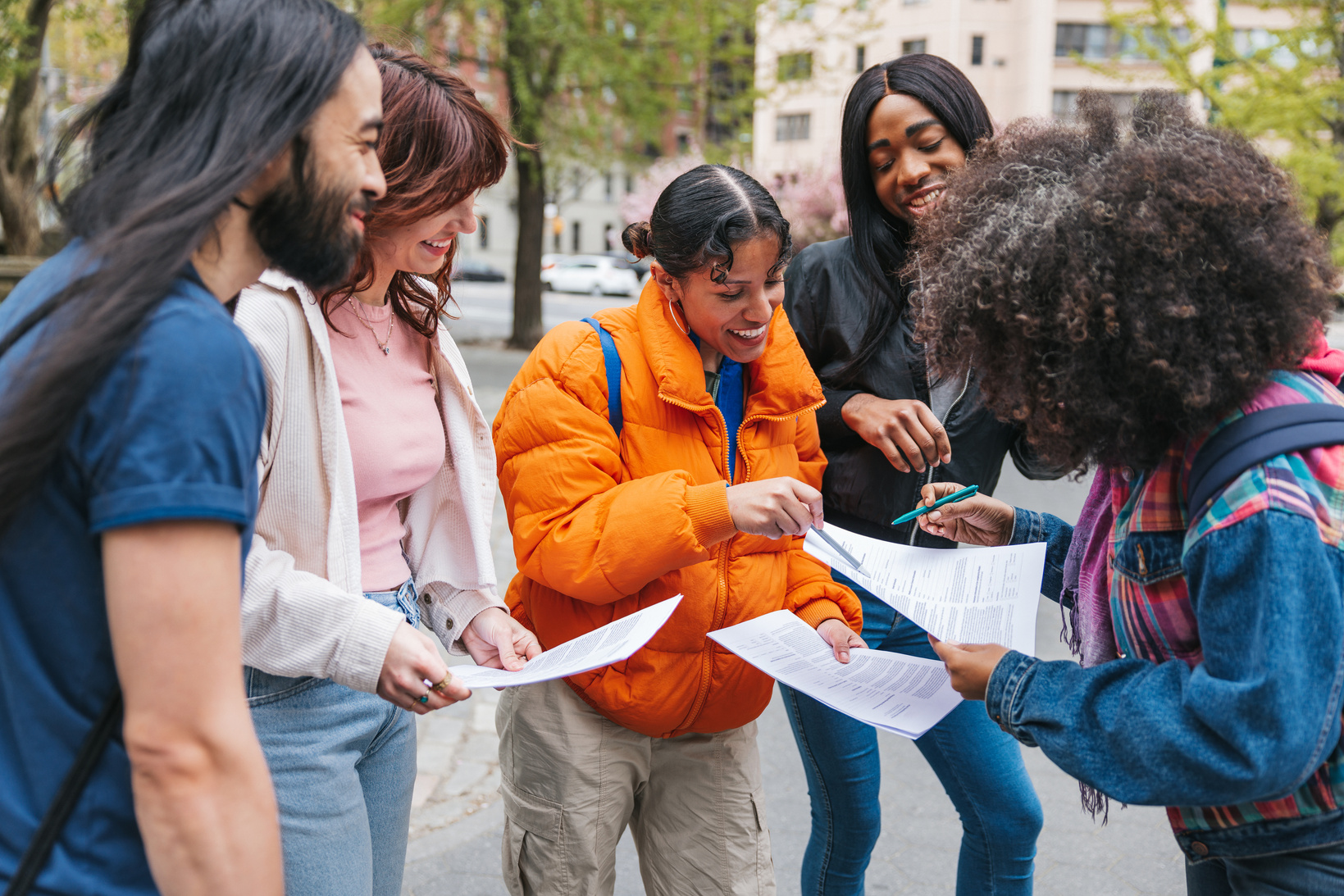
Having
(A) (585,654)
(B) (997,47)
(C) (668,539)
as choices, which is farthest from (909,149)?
(B) (997,47)

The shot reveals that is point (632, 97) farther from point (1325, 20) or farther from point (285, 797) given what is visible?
point (285, 797)

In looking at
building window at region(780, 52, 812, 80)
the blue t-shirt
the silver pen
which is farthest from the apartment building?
the blue t-shirt

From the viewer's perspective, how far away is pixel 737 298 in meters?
2.05

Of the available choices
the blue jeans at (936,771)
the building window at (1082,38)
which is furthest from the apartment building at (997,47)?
the blue jeans at (936,771)

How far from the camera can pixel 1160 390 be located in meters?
1.30

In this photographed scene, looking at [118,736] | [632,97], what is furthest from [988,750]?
[632,97]

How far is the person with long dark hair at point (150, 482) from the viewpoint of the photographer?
97 centimetres

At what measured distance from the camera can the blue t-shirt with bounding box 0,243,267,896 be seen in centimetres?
97

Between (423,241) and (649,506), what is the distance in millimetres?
612

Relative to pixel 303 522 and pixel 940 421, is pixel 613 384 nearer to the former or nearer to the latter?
pixel 303 522

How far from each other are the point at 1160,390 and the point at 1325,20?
17.2 m

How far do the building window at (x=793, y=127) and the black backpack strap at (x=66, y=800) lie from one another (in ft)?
142

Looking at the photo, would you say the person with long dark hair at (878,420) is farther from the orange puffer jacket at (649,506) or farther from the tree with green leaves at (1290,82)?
the tree with green leaves at (1290,82)

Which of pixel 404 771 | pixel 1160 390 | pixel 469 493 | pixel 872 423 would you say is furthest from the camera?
pixel 872 423
